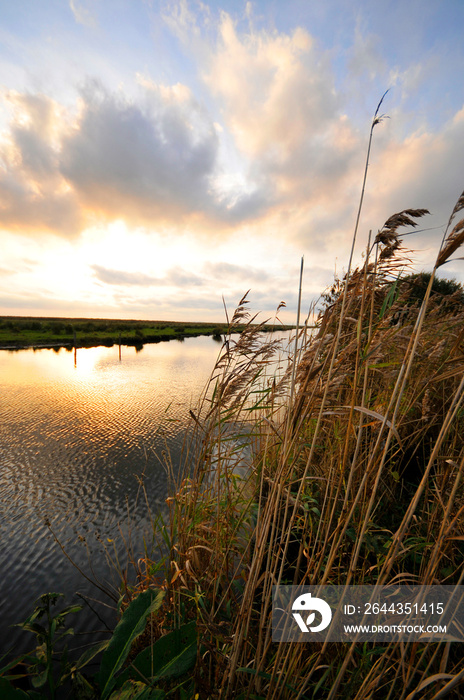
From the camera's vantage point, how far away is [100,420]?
9828mm

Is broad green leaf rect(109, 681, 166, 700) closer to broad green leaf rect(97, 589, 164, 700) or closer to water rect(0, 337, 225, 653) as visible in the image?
broad green leaf rect(97, 589, 164, 700)

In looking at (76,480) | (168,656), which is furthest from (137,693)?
(76,480)

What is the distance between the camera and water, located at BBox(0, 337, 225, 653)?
3645 mm

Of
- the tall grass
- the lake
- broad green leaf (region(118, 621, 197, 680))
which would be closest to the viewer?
the tall grass

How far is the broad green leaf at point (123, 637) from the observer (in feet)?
4.71

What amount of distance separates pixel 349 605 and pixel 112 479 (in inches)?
230

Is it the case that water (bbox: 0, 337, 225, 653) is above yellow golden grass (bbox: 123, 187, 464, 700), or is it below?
below

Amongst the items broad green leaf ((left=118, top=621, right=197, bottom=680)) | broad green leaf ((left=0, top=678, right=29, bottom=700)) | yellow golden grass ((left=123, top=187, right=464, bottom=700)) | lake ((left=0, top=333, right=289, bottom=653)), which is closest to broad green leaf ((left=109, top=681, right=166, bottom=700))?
broad green leaf ((left=118, top=621, right=197, bottom=680))

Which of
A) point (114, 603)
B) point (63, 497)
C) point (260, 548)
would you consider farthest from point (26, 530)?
point (260, 548)

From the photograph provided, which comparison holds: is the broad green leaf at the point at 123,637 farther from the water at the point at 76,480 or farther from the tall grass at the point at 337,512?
the water at the point at 76,480

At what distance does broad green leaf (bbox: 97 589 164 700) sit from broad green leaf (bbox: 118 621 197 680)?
0.07 meters

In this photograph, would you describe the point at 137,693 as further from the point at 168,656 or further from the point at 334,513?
the point at 334,513

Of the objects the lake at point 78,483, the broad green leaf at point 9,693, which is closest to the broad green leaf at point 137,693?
the broad green leaf at point 9,693

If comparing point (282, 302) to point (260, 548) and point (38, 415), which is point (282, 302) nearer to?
point (260, 548)
